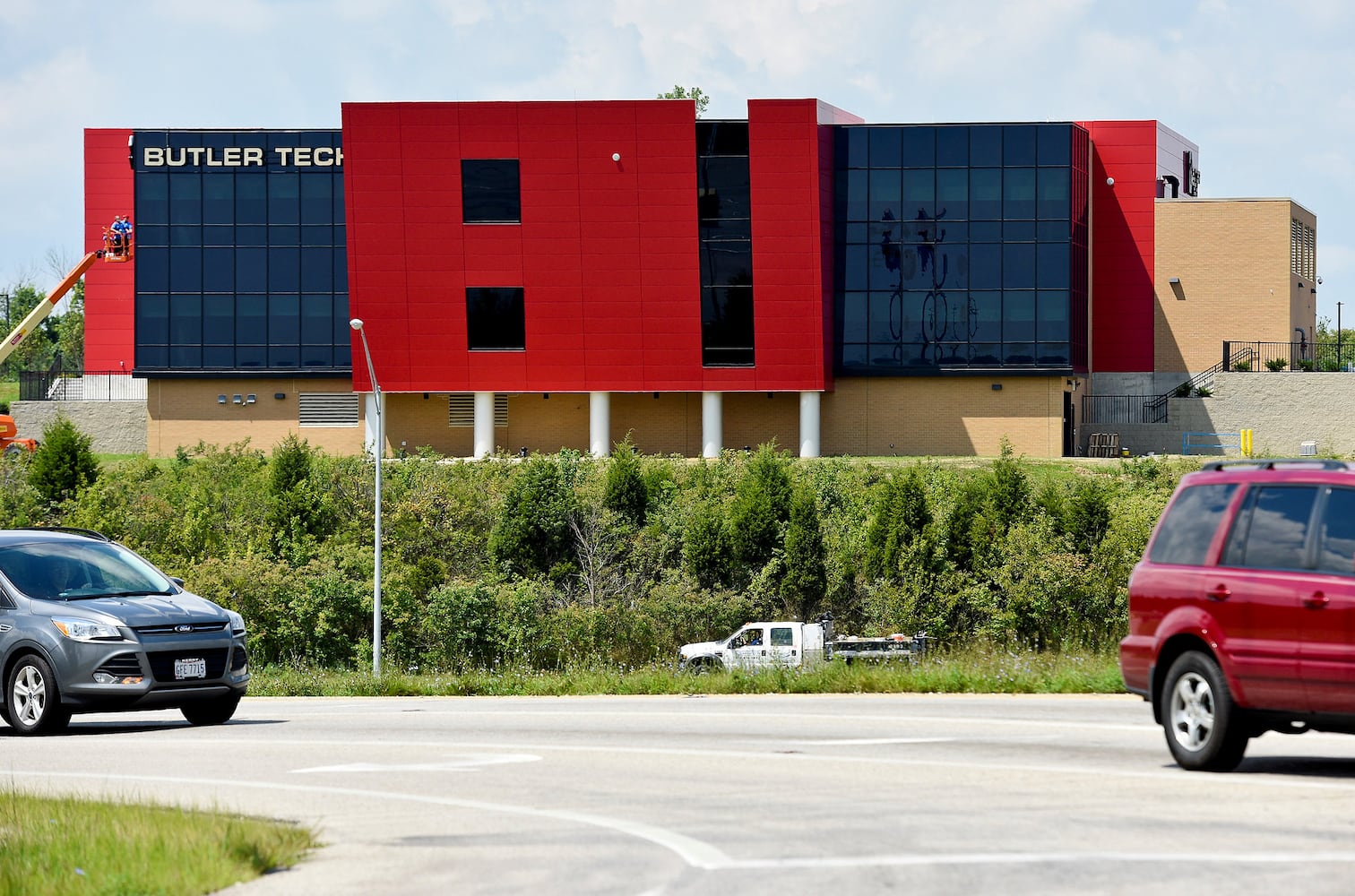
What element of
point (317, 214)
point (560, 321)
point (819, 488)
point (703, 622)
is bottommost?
point (703, 622)

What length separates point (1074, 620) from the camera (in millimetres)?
46312

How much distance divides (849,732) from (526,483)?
40.0 metres

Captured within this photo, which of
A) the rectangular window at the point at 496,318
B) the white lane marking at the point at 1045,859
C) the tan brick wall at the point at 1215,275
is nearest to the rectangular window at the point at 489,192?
the rectangular window at the point at 496,318

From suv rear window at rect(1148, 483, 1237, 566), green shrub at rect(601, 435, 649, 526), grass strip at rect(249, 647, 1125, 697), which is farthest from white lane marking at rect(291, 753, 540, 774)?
green shrub at rect(601, 435, 649, 526)

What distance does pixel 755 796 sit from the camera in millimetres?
10906

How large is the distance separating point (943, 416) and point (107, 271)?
3873cm

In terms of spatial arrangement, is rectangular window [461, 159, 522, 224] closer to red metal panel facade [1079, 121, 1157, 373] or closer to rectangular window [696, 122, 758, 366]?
rectangular window [696, 122, 758, 366]

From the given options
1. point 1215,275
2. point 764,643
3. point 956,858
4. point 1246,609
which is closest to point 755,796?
point 956,858

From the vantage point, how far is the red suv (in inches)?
427

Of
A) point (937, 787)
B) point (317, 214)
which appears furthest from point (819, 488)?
point (937, 787)

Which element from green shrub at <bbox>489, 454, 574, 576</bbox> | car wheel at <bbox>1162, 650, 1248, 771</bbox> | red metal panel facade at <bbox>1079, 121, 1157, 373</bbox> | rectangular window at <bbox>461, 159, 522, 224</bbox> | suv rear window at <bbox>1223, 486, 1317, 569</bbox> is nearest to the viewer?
suv rear window at <bbox>1223, 486, 1317, 569</bbox>

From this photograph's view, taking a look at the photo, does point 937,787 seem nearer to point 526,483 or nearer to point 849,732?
point 849,732

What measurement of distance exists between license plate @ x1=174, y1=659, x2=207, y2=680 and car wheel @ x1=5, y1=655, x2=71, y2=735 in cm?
104

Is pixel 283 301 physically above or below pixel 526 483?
above
